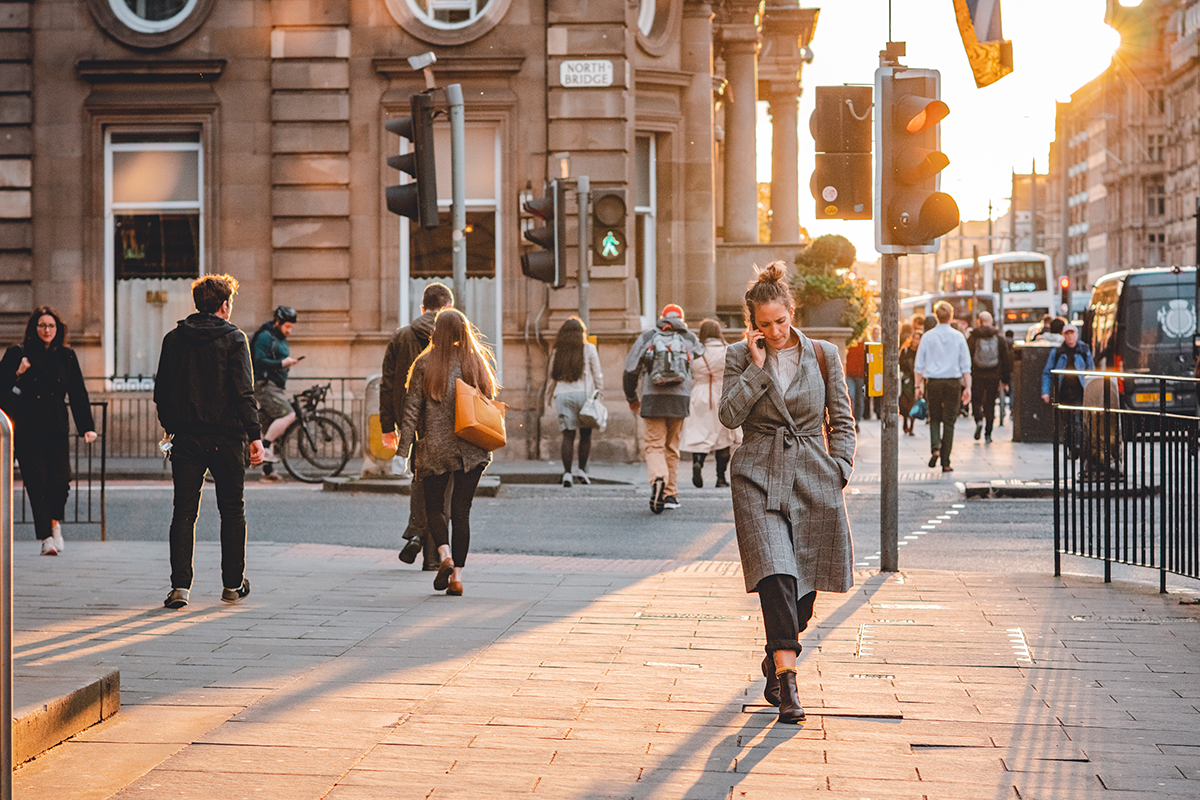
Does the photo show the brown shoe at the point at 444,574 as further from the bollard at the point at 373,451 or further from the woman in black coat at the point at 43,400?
the bollard at the point at 373,451

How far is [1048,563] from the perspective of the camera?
1027 centimetres

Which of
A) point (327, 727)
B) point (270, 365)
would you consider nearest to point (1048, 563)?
point (327, 727)

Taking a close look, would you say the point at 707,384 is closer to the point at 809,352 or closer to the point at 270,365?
the point at 270,365

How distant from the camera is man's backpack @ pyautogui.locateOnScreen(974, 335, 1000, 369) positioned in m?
22.0

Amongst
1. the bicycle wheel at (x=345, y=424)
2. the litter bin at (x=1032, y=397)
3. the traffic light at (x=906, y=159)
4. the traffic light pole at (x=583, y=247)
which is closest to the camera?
the traffic light at (x=906, y=159)

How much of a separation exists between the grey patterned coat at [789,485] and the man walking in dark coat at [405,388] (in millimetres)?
3611

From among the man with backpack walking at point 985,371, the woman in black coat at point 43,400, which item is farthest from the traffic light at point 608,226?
the man with backpack walking at point 985,371

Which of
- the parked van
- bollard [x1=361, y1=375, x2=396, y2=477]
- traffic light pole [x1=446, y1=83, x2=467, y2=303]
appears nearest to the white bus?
the parked van

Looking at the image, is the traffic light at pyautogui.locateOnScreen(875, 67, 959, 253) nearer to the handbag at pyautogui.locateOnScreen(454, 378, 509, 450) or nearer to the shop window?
the handbag at pyautogui.locateOnScreen(454, 378, 509, 450)

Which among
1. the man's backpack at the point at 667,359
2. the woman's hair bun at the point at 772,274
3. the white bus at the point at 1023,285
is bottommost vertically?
the man's backpack at the point at 667,359

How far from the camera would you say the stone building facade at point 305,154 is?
18.4m

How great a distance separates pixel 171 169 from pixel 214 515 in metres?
7.84

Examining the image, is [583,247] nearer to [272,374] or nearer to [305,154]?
[272,374]

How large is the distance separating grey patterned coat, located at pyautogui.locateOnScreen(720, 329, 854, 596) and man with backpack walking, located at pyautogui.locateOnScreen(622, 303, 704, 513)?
23.1 feet
